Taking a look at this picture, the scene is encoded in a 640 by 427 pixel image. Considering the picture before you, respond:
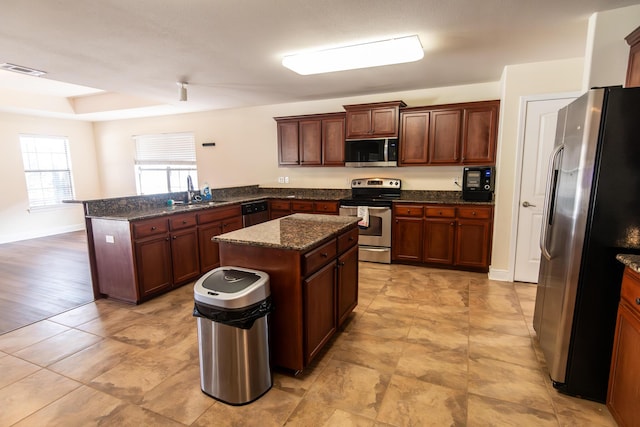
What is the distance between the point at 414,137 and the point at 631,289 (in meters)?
3.20

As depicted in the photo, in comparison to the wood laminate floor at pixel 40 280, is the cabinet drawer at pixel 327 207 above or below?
above

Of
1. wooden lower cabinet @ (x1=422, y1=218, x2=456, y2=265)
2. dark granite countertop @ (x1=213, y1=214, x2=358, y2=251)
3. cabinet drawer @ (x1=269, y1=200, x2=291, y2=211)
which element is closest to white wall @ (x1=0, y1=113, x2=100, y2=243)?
cabinet drawer @ (x1=269, y1=200, x2=291, y2=211)

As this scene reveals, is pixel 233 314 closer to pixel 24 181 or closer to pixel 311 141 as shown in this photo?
pixel 311 141

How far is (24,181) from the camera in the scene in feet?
21.2

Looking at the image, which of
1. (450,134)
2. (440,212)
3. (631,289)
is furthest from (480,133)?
(631,289)

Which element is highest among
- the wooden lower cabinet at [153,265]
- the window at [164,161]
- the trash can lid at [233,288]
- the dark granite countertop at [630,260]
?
the window at [164,161]

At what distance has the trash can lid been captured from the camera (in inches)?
70.9

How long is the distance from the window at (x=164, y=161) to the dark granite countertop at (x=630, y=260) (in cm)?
652

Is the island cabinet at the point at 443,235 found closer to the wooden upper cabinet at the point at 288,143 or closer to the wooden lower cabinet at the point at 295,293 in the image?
the wooden upper cabinet at the point at 288,143

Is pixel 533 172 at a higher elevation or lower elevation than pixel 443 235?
higher

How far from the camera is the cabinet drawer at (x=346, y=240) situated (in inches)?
101

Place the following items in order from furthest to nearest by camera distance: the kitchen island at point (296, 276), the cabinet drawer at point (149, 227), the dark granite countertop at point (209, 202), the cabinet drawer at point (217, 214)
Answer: the cabinet drawer at point (217, 214) < the dark granite countertop at point (209, 202) < the cabinet drawer at point (149, 227) < the kitchen island at point (296, 276)

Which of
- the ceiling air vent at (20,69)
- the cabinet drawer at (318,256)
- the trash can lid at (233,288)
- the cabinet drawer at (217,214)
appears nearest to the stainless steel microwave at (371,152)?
the cabinet drawer at (217,214)

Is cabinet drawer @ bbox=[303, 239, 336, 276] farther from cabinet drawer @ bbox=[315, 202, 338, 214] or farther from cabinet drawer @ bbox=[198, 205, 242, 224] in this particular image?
cabinet drawer @ bbox=[315, 202, 338, 214]
